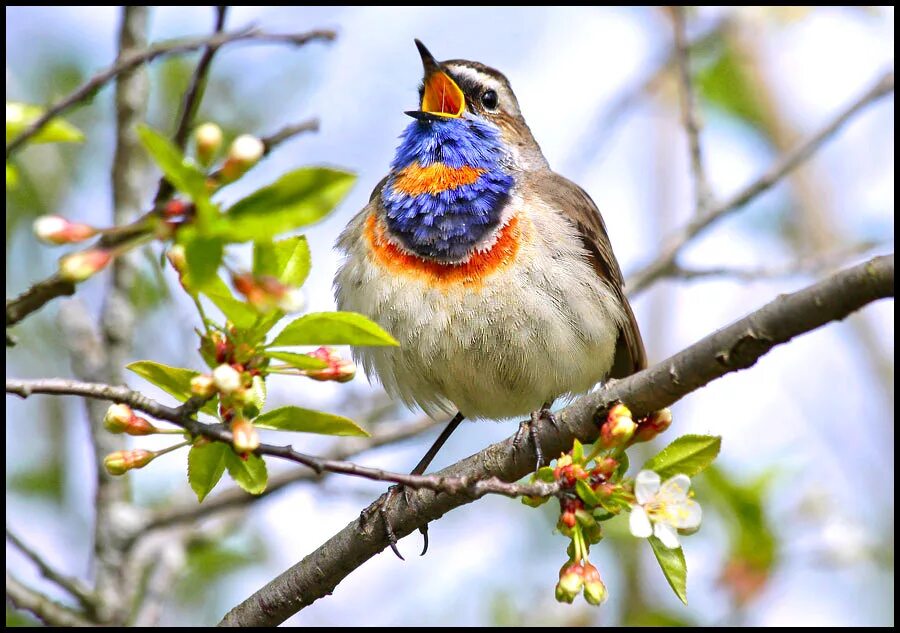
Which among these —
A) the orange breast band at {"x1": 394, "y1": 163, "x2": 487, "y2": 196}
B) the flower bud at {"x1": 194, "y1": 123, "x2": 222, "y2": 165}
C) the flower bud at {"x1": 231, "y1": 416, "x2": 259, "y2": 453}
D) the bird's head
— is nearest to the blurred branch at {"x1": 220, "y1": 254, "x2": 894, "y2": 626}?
the flower bud at {"x1": 231, "y1": 416, "x2": 259, "y2": 453}

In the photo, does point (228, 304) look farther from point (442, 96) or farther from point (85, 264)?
point (442, 96)

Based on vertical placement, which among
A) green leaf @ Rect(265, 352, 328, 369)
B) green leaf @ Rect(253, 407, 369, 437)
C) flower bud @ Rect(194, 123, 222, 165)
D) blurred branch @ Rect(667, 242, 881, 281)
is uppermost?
blurred branch @ Rect(667, 242, 881, 281)

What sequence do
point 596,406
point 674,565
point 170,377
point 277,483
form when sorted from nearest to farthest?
point 170,377 → point 674,565 → point 596,406 → point 277,483

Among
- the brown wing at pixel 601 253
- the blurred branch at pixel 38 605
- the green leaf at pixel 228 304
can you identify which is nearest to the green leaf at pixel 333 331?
the green leaf at pixel 228 304

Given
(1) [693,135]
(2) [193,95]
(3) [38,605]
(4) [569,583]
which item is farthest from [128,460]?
(1) [693,135]

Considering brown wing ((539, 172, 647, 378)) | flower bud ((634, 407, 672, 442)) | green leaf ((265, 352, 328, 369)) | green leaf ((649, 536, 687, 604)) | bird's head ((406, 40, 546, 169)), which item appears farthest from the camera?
bird's head ((406, 40, 546, 169))

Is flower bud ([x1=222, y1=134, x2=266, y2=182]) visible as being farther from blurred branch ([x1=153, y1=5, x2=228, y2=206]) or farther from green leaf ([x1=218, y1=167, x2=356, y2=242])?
blurred branch ([x1=153, y1=5, x2=228, y2=206])

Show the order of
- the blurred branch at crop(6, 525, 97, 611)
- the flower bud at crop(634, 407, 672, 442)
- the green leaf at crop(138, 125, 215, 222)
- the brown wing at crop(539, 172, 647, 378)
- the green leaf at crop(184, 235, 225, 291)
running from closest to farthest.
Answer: the green leaf at crop(138, 125, 215, 222) < the green leaf at crop(184, 235, 225, 291) < the flower bud at crop(634, 407, 672, 442) < the blurred branch at crop(6, 525, 97, 611) < the brown wing at crop(539, 172, 647, 378)
